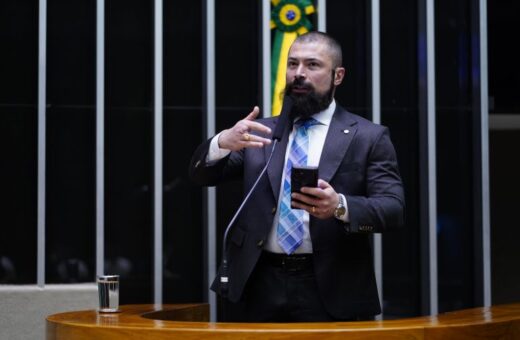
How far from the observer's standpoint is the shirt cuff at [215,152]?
349 cm

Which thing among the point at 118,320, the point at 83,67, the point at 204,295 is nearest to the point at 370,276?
the point at 118,320

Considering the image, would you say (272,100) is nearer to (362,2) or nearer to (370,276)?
(362,2)

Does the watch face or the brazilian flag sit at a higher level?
the brazilian flag

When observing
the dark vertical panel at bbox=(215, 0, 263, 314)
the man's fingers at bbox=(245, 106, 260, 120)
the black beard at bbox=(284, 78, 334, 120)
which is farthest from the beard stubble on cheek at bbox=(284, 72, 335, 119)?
the dark vertical panel at bbox=(215, 0, 263, 314)

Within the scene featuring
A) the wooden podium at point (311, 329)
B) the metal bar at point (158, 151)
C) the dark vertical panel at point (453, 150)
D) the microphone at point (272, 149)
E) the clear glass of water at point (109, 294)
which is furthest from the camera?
the dark vertical panel at point (453, 150)

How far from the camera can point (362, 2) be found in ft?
20.5

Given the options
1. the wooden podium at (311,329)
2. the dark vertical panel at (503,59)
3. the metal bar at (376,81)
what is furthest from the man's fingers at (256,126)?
the dark vertical panel at (503,59)

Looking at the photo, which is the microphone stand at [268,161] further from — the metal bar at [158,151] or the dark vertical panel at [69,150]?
the dark vertical panel at [69,150]

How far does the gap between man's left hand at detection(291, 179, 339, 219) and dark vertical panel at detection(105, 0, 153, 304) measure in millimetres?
2942

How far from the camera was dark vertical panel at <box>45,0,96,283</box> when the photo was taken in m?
5.91

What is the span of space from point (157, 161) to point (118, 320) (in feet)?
9.34

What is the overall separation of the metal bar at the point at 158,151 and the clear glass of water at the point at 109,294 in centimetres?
242

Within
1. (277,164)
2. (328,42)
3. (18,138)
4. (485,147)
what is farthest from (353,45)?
(277,164)

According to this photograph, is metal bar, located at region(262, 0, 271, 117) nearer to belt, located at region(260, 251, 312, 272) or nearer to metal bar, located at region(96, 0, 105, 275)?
metal bar, located at region(96, 0, 105, 275)
